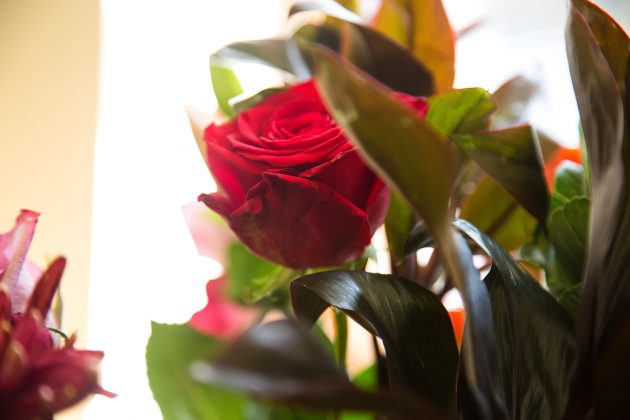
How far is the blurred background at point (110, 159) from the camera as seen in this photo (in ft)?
2.61

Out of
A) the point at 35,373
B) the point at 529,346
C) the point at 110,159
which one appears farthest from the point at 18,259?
the point at 110,159

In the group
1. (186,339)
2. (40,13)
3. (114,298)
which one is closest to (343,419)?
(186,339)

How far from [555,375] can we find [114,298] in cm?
68

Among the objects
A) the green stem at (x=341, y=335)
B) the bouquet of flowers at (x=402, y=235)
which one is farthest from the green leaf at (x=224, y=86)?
the green stem at (x=341, y=335)

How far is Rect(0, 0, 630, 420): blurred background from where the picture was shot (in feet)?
2.61

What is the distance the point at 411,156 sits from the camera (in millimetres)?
154

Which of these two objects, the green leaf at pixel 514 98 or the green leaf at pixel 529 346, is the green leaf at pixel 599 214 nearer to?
the green leaf at pixel 529 346

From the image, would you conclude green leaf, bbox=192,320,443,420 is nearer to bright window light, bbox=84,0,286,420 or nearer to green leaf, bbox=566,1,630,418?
green leaf, bbox=566,1,630,418

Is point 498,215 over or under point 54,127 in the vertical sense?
under

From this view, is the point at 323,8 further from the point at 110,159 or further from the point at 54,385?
the point at 110,159

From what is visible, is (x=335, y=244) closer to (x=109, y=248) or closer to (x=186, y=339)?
(x=186, y=339)

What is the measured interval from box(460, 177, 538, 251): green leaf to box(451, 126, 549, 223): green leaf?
51 mm

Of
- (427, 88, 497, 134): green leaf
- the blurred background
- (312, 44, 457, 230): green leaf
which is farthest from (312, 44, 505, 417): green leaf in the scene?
the blurred background

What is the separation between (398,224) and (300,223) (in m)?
0.05
